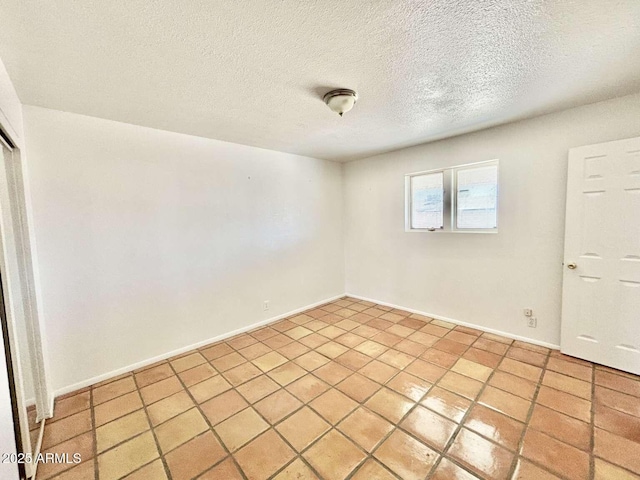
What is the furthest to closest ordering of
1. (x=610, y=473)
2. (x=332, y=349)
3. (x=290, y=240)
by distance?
(x=290, y=240) < (x=332, y=349) < (x=610, y=473)

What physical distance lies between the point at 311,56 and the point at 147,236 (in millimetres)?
2279

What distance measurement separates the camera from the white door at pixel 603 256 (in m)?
2.24

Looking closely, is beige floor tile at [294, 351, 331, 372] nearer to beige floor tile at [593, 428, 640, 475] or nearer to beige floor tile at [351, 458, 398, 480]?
beige floor tile at [351, 458, 398, 480]

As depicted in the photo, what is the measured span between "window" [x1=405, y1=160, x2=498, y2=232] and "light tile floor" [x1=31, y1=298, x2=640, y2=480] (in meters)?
1.45

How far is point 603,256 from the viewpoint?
237 cm

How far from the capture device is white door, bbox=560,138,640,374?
2.24 metres

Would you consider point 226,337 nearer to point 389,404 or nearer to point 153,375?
point 153,375

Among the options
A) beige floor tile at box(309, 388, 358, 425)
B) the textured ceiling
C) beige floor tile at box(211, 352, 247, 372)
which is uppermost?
the textured ceiling

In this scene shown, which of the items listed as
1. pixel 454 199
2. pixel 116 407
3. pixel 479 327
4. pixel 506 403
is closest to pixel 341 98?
pixel 454 199

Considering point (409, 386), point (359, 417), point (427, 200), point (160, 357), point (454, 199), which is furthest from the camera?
point (427, 200)

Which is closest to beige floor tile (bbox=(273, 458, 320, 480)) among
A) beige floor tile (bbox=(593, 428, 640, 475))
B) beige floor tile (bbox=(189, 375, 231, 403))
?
beige floor tile (bbox=(189, 375, 231, 403))

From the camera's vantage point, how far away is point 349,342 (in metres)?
3.06

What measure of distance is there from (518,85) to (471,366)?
2415mm

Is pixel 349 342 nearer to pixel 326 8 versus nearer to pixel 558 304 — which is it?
pixel 558 304
